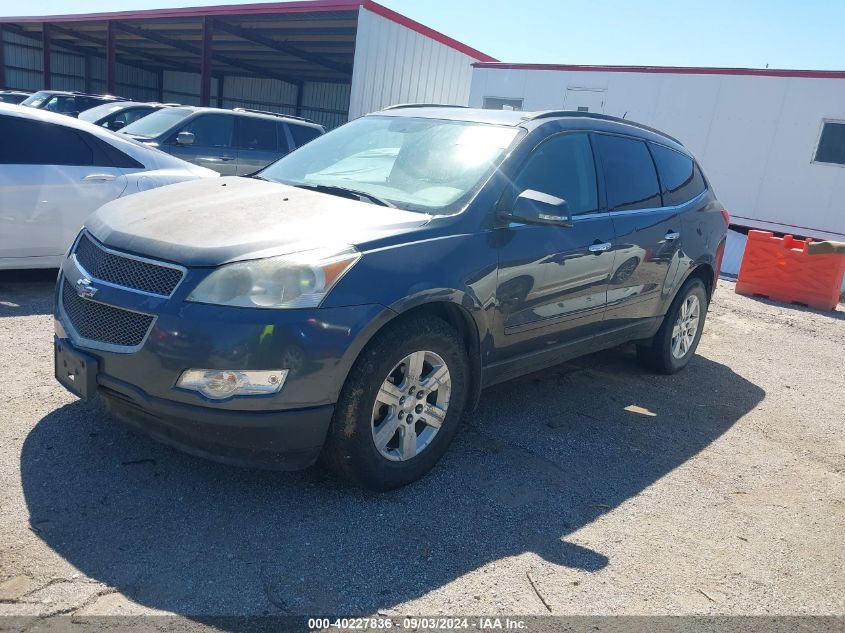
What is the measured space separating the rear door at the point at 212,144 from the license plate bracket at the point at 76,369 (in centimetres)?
755

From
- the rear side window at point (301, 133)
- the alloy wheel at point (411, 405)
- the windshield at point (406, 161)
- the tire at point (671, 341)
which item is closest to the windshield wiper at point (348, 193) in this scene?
the windshield at point (406, 161)

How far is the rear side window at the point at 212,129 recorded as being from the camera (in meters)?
10.3

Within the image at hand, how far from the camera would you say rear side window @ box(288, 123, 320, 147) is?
11.6 meters

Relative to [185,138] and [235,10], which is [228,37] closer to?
[235,10]

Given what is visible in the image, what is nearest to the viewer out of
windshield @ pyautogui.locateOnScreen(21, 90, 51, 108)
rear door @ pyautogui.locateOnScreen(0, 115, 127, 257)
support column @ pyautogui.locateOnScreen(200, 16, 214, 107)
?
rear door @ pyautogui.locateOnScreen(0, 115, 127, 257)

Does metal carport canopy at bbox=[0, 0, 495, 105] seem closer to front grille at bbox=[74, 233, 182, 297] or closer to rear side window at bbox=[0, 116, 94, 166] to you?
rear side window at bbox=[0, 116, 94, 166]

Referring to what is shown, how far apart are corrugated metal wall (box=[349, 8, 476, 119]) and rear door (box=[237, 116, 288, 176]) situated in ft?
18.4

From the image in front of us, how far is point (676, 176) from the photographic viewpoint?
211 inches

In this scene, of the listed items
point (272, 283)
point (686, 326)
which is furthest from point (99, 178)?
point (686, 326)

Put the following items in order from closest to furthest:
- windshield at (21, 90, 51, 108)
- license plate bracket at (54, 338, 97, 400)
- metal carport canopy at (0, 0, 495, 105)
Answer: license plate bracket at (54, 338, 97, 400)
windshield at (21, 90, 51, 108)
metal carport canopy at (0, 0, 495, 105)

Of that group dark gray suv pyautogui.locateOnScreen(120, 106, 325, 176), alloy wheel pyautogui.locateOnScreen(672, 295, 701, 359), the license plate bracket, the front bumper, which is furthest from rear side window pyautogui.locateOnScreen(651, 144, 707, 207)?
dark gray suv pyautogui.locateOnScreen(120, 106, 325, 176)

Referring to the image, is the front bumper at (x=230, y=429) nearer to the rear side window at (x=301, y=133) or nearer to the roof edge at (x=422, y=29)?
the rear side window at (x=301, y=133)

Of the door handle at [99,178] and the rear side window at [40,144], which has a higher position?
the rear side window at [40,144]

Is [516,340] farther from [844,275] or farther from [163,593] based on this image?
[844,275]
